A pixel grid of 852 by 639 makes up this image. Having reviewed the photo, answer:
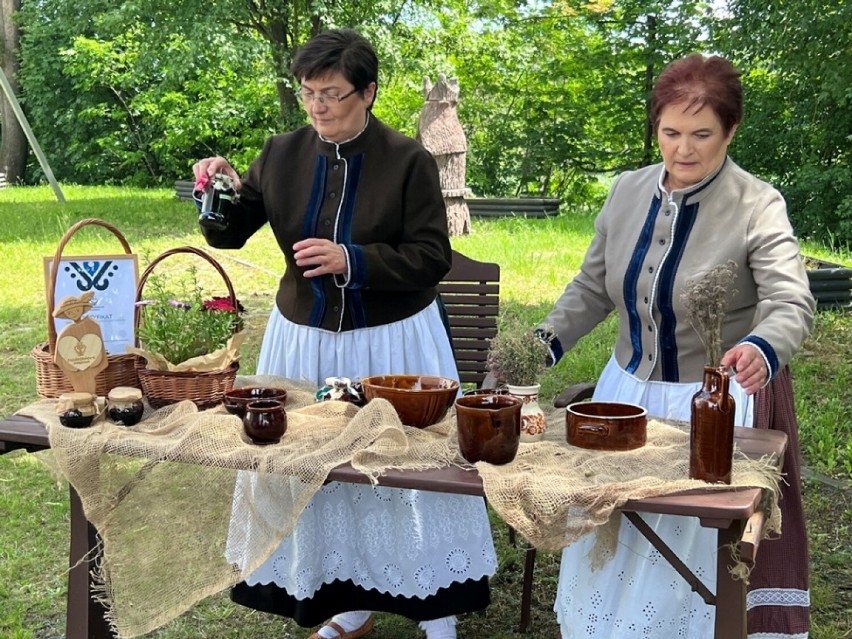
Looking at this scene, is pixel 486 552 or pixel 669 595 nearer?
pixel 669 595

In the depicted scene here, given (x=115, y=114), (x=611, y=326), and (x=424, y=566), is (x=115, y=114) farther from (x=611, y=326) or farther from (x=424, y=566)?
(x=424, y=566)

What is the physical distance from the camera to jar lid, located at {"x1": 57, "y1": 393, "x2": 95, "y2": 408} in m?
2.34

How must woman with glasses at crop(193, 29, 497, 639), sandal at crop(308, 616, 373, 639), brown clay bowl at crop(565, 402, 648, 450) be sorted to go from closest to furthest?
brown clay bowl at crop(565, 402, 648, 450), woman with glasses at crop(193, 29, 497, 639), sandal at crop(308, 616, 373, 639)

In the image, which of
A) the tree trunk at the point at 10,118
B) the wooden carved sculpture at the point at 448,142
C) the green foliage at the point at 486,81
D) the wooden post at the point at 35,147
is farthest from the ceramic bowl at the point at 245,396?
the tree trunk at the point at 10,118

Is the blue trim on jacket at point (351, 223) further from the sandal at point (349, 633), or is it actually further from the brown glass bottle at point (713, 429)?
the brown glass bottle at point (713, 429)

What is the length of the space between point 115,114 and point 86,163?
1156 mm

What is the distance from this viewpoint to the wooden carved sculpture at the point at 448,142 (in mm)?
9859

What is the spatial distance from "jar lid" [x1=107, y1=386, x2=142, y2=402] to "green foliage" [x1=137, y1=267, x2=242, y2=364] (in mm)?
119

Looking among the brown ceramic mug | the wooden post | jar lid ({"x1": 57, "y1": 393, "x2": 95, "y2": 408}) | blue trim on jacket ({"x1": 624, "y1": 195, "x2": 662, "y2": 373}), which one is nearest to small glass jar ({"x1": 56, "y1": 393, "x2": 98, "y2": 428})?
jar lid ({"x1": 57, "y1": 393, "x2": 95, "y2": 408})

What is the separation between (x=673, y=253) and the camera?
2.43 m

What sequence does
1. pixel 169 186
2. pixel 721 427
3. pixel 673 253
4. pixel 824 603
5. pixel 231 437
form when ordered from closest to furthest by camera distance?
pixel 721 427 < pixel 231 437 < pixel 673 253 < pixel 824 603 < pixel 169 186

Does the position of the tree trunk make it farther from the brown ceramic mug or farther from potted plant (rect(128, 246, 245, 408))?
the brown ceramic mug

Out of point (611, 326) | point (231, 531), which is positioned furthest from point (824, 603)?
point (611, 326)

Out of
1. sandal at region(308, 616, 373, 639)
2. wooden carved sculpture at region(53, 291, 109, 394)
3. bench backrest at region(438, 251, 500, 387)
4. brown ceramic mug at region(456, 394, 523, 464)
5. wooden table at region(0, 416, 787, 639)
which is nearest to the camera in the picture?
wooden table at region(0, 416, 787, 639)
